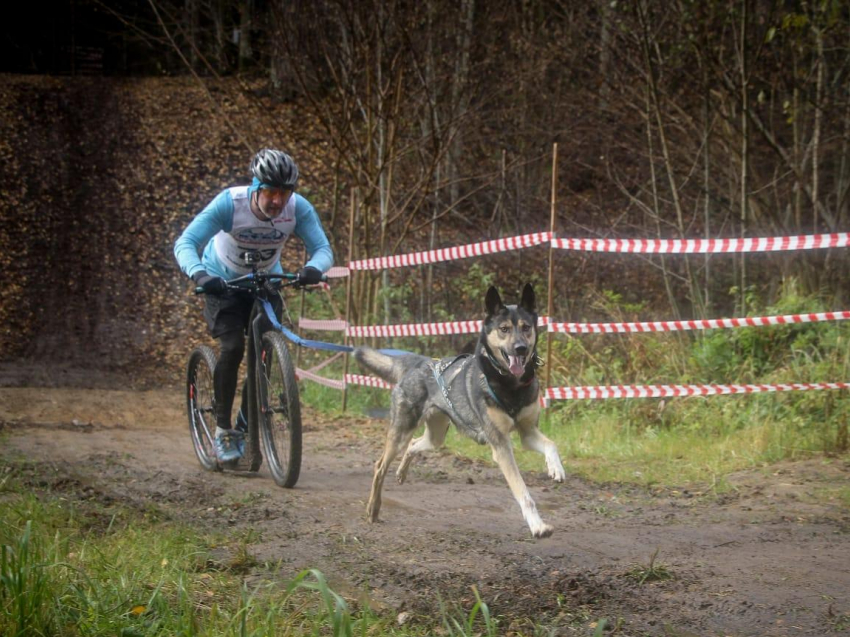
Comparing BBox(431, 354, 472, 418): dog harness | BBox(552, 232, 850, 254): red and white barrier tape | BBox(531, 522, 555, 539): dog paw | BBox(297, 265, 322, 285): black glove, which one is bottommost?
BBox(531, 522, 555, 539): dog paw

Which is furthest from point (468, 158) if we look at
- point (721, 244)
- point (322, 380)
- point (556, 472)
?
point (556, 472)

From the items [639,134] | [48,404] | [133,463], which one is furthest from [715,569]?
[639,134]

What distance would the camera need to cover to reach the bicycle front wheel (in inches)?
249

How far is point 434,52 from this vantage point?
12508mm

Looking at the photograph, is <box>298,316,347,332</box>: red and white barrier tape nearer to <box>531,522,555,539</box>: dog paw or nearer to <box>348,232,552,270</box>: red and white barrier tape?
<box>348,232,552,270</box>: red and white barrier tape

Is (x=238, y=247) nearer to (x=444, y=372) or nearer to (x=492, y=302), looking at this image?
(x=444, y=372)

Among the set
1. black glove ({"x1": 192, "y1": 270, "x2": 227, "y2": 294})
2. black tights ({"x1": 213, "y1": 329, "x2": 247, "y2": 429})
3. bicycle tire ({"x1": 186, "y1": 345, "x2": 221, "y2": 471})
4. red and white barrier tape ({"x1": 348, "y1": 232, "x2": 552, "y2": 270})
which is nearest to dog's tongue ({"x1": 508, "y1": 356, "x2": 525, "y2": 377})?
black glove ({"x1": 192, "y1": 270, "x2": 227, "y2": 294})

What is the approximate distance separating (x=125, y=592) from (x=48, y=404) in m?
7.38

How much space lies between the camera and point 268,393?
265 inches

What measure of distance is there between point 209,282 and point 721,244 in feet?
14.2

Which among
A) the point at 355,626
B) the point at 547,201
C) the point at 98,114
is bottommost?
the point at 355,626

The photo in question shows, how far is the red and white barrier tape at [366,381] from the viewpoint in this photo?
9.95 meters

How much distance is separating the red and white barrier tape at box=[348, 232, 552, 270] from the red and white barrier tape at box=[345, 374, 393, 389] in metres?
1.18

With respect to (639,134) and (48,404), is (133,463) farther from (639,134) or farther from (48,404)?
(639,134)
